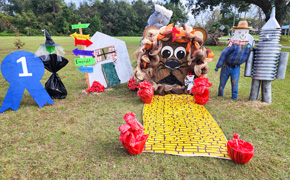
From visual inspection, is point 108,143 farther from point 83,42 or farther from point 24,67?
point 83,42

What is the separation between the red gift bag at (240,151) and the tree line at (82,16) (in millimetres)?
33112

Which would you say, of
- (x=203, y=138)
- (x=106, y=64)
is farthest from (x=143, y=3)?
(x=203, y=138)

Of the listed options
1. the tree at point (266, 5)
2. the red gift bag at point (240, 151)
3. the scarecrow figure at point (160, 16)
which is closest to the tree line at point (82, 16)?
the tree at point (266, 5)

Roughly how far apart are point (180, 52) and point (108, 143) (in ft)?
9.52

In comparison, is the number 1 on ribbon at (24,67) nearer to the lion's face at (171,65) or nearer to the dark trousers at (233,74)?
the lion's face at (171,65)

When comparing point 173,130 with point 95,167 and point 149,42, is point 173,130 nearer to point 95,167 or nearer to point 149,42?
point 95,167

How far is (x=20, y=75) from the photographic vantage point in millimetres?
3928

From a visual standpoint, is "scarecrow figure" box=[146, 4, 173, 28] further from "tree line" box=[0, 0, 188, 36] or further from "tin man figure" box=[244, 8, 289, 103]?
"tree line" box=[0, 0, 188, 36]

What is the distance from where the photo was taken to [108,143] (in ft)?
9.39

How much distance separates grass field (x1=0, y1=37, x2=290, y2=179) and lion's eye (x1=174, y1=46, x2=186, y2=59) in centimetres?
131

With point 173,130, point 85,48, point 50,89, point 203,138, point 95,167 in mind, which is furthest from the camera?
point 85,48

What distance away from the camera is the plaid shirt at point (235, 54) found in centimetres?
409

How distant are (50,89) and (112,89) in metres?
1.63

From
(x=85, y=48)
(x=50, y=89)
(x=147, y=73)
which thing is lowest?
(x=50, y=89)
